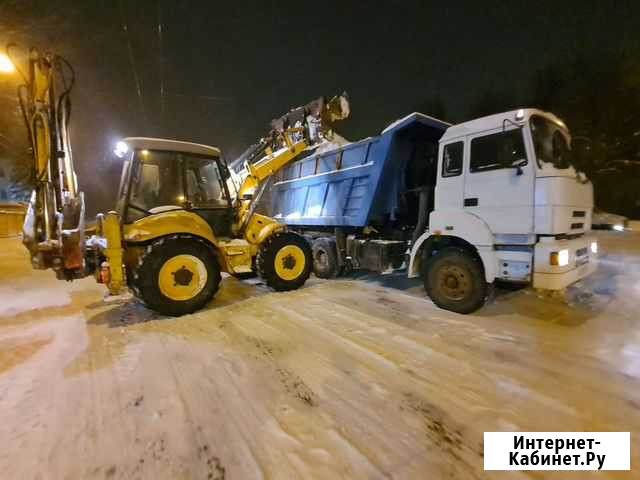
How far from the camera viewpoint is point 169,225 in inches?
170

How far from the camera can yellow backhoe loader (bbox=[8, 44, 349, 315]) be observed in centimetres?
398

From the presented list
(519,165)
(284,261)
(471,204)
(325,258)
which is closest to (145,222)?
(284,261)

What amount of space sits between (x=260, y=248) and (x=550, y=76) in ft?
70.9

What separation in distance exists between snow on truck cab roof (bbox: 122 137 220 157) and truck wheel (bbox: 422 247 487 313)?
160 inches

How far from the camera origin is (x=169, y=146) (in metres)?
4.70

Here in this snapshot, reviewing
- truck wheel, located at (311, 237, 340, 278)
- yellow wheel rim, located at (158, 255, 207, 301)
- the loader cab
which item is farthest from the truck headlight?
the loader cab

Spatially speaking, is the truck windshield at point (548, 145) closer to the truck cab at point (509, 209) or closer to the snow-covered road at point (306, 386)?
the truck cab at point (509, 209)

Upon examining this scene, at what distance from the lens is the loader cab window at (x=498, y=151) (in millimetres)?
3783

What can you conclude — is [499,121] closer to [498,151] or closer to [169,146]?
[498,151]

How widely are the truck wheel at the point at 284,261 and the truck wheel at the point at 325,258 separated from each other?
36.8 inches

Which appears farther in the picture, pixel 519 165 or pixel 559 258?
pixel 519 165

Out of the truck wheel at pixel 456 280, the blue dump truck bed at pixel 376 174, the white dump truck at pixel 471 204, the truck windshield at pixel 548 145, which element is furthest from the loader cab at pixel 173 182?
the truck windshield at pixel 548 145

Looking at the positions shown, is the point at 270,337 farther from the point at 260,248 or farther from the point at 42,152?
the point at 42,152

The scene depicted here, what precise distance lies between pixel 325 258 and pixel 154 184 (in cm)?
375
